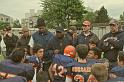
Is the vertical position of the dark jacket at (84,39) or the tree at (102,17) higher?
the dark jacket at (84,39)

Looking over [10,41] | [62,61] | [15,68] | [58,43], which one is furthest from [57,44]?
[10,41]

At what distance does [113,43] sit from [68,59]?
186cm

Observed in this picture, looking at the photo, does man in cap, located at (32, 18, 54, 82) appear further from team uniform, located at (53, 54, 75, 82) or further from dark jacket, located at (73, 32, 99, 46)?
team uniform, located at (53, 54, 75, 82)

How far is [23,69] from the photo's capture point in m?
6.77

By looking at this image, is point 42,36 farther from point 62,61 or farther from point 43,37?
point 62,61

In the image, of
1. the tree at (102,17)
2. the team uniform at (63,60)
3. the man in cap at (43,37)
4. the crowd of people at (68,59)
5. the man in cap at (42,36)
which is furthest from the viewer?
the tree at (102,17)

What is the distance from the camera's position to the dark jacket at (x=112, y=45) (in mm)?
9641

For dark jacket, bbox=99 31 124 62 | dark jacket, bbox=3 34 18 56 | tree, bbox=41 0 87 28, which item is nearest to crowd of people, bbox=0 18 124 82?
dark jacket, bbox=99 31 124 62

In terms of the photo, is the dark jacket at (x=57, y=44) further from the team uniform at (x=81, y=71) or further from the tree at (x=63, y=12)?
the tree at (x=63, y=12)

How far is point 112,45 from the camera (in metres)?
9.69

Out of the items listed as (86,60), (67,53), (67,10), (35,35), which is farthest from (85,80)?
(67,10)

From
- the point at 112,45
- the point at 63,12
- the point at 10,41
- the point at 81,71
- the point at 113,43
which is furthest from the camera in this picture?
the point at 63,12

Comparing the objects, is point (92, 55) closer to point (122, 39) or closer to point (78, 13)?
point (122, 39)

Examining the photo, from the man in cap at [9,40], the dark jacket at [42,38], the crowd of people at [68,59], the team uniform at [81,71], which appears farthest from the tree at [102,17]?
the team uniform at [81,71]
